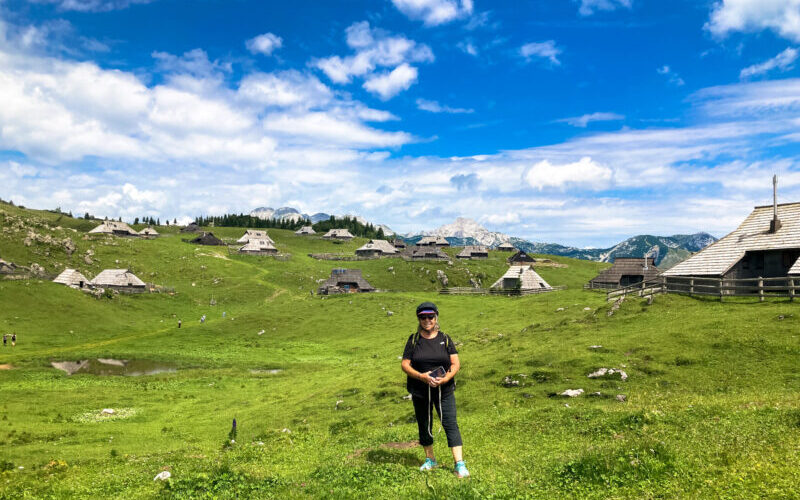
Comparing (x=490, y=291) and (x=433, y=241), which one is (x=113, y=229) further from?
(x=490, y=291)

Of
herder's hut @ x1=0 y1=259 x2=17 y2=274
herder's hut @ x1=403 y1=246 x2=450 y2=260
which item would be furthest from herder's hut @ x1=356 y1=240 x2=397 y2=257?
herder's hut @ x1=0 y1=259 x2=17 y2=274

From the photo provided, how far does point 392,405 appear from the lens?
2403cm

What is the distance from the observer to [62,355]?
1896 inches

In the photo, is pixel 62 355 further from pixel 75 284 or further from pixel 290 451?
pixel 290 451

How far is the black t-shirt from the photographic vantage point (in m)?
10.4

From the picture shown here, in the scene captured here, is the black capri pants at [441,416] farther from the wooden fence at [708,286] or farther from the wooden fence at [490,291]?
the wooden fence at [490,291]

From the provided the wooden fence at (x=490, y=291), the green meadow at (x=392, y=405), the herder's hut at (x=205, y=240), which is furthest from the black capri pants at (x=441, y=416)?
the herder's hut at (x=205, y=240)

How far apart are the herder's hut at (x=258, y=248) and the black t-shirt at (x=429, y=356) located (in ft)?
440

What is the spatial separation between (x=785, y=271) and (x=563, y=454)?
128 feet

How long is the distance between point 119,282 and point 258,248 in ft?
183

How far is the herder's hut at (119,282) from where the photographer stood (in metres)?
85.2

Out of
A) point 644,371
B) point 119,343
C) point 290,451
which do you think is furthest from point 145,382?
point 644,371

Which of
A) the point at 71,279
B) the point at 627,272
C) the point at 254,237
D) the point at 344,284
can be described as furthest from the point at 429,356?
the point at 254,237

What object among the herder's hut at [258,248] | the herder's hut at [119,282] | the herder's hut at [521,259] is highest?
the herder's hut at [258,248]
